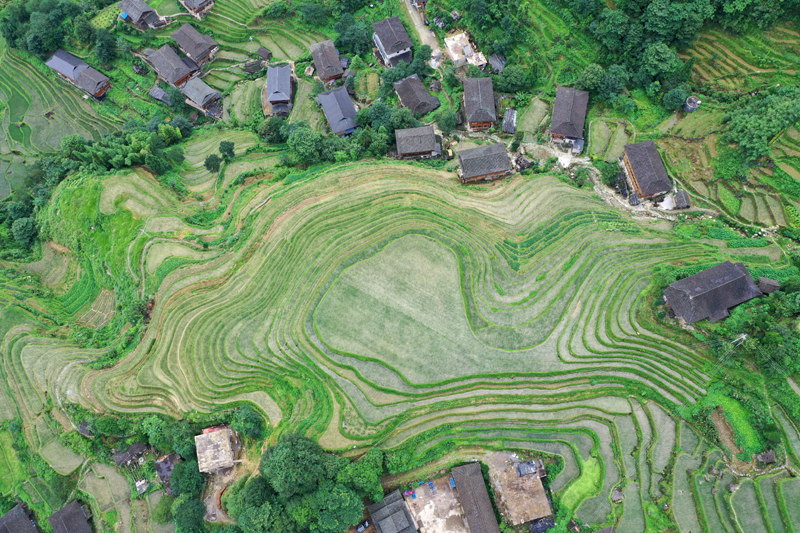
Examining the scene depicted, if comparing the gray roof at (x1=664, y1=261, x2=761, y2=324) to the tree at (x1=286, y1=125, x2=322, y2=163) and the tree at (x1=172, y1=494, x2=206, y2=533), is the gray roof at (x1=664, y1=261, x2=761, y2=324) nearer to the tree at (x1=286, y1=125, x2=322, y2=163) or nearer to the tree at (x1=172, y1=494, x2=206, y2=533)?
the tree at (x1=286, y1=125, x2=322, y2=163)

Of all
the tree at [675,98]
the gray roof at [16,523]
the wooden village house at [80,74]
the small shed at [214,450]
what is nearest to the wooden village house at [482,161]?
the tree at [675,98]

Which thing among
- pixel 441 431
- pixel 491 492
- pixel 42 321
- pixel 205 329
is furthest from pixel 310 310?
pixel 42 321

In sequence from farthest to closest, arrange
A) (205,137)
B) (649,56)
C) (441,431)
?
(205,137)
(649,56)
(441,431)

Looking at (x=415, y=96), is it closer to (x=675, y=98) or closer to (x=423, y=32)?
(x=423, y=32)

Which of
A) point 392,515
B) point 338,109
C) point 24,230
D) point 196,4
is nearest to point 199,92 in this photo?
point 196,4

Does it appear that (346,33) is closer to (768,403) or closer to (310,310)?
(310,310)

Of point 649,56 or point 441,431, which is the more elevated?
point 649,56

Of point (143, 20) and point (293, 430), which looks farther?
point (143, 20)
